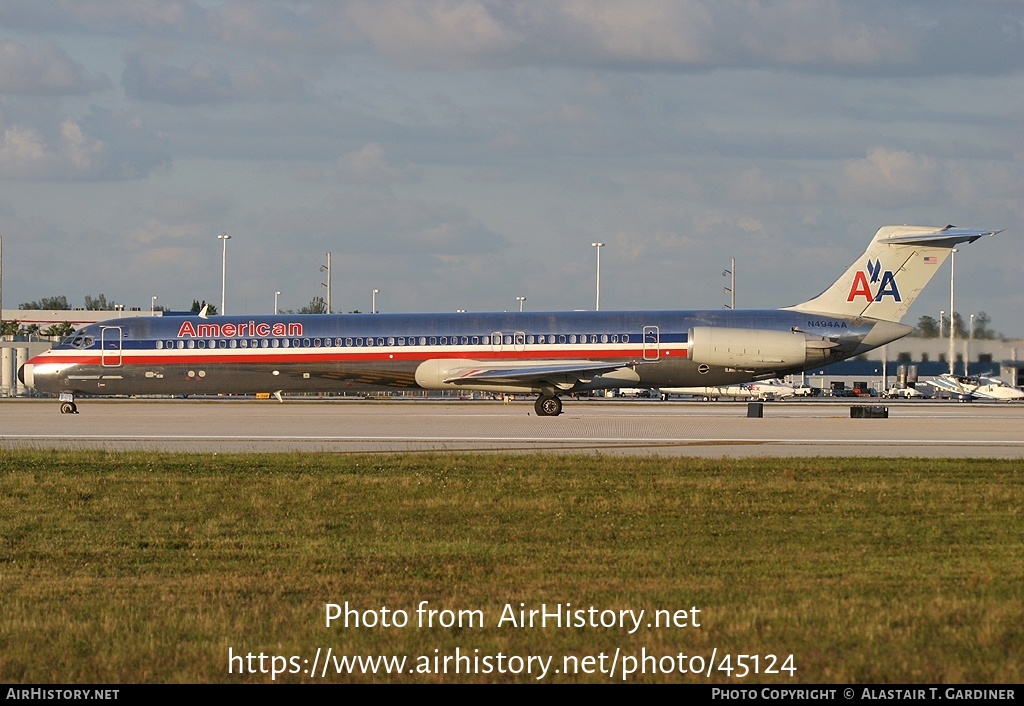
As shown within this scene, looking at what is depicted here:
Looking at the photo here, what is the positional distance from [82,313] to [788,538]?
129m

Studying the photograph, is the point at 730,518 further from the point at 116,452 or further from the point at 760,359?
the point at 760,359

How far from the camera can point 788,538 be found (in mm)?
12953

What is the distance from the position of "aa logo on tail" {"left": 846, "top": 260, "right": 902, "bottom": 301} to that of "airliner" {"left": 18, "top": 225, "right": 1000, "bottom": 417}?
0.04m

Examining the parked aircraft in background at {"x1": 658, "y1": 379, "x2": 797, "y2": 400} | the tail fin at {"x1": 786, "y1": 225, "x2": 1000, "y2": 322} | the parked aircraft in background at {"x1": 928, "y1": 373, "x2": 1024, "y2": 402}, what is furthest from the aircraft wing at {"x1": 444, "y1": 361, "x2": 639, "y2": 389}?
the parked aircraft in background at {"x1": 928, "y1": 373, "x2": 1024, "y2": 402}

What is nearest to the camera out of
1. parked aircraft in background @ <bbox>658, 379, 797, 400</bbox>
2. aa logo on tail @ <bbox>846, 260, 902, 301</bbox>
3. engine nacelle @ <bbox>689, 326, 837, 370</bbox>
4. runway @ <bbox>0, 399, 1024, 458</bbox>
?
runway @ <bbox>0, 399, 1024, 458</bbox>

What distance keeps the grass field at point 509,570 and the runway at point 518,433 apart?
232 inches

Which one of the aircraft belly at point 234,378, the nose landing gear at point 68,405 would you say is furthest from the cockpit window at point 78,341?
the nose landing gear at point 68,405

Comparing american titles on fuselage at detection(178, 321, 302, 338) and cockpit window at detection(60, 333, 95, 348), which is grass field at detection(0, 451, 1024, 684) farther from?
cockpit window at detection(60, 333, 95, 348)

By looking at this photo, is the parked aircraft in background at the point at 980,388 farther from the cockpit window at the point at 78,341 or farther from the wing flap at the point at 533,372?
the cockpit window at the point at 78,341

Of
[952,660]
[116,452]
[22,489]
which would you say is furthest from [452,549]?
[116,452]

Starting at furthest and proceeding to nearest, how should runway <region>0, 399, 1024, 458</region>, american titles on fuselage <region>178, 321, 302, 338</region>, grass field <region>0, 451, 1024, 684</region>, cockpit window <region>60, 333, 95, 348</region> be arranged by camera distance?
cockpit window <region>60, 333, 95, 348</region> < american titles on fuselage <region>178, 321, 302, 338</region> < runway <region>0, 399, 1024, 458</region> < grass field <region>0, 451, 1024, 684</region>

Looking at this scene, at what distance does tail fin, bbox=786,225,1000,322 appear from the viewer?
4153cm

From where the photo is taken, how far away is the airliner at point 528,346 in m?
41.2

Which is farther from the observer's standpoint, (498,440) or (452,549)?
(498,440)
